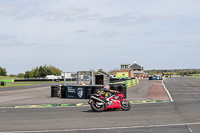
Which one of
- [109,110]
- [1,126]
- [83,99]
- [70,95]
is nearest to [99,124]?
[1,126]

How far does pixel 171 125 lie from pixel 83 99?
13670 mm

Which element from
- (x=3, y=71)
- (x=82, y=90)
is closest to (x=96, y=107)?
(x=82, y=90)

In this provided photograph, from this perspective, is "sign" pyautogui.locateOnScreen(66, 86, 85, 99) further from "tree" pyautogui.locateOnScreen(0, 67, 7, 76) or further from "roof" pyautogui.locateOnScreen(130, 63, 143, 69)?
"tree" pyautogui.locateOnScreen(0, 67, 7, 76)

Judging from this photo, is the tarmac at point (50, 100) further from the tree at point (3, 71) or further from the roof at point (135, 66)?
the tree at point (3, 71)

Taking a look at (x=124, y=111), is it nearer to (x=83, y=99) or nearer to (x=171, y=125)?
(x=171, y=125)

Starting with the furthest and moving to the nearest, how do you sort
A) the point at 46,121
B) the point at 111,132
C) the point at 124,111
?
the point at 124,111, the point at 46,121, the point at 111,132

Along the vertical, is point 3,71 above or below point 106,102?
above

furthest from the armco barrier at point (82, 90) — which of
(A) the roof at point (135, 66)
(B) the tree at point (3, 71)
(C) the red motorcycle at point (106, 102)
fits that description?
(B) the tree at point (3, 71)

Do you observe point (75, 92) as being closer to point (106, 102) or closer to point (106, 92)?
point (106, 92)

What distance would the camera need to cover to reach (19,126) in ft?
35.9

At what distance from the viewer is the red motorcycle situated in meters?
14.9

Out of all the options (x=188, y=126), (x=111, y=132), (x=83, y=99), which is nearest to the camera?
(x=111, y=132)

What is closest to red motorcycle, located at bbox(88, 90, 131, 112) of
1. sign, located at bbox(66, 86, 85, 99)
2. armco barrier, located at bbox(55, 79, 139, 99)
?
armco barrier, located at bbox(55, 79, 139, 99)

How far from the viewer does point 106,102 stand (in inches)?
597
